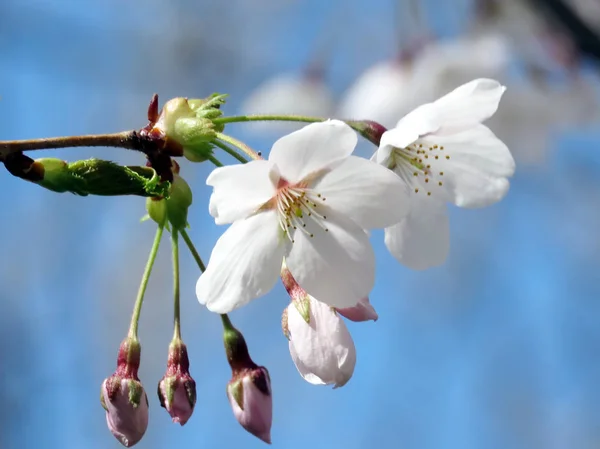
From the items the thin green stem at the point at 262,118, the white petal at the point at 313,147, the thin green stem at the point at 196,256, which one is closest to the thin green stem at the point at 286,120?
the thin green stem at the point at 262,118

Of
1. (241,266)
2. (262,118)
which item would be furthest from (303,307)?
(262,118)

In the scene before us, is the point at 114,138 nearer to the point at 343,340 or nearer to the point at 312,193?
the point at 312,193

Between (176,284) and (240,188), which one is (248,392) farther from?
(240,188)

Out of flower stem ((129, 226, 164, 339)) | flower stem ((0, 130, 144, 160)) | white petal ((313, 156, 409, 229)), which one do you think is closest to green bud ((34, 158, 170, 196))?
flower stem ((0, 130, 144, 160))

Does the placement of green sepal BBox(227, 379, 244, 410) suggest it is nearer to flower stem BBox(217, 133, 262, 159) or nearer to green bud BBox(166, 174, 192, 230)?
green bud BBox(166, 174, 192, 230)

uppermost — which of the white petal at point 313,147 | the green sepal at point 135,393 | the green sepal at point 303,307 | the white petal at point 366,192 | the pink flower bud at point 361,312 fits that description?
the white petal at point 313,147

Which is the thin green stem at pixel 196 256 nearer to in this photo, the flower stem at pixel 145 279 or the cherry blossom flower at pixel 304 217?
the flower stem at pixel 145 279

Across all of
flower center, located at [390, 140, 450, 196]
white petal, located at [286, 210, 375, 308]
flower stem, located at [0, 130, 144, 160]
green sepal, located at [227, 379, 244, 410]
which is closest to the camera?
flower stem, located at [0, 130, 144, 160]
